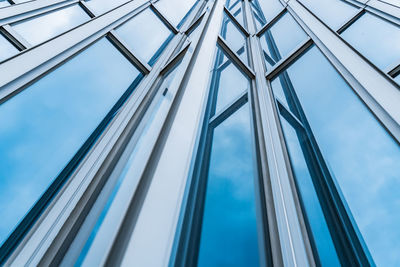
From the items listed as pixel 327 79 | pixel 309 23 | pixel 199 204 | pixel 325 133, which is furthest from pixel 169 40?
pixel 199 204

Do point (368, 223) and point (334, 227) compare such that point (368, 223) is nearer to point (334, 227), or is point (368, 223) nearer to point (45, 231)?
point (334, 227)

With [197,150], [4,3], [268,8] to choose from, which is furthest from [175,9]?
[197,150]

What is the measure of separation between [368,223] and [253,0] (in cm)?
648

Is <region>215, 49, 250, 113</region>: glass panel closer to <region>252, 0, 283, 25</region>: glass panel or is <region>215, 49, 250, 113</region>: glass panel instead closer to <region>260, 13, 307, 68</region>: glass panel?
<region>260, 13, 307, 68</region>: glass panel

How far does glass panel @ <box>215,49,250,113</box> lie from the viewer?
88.2 inches

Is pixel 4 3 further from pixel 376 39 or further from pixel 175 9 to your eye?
pixel 376 39

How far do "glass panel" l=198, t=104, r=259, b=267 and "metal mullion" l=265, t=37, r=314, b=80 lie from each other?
3.69 feet

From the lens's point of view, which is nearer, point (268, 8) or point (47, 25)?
point (47, 25)

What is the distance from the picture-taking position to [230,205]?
1.34 metres

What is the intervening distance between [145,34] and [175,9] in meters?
1.54

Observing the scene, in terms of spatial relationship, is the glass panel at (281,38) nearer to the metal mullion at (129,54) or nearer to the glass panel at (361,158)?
the glass panel at (361,158)

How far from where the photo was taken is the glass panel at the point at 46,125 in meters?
1.51

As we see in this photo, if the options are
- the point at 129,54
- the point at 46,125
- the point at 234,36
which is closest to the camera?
the point at 46,125

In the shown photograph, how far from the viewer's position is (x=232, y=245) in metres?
1.16
